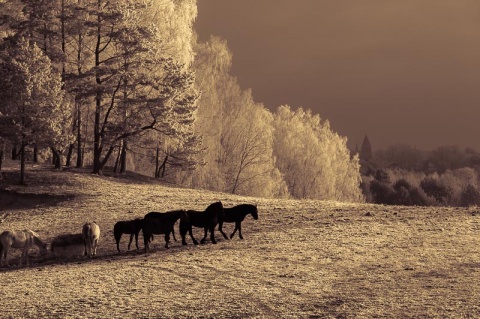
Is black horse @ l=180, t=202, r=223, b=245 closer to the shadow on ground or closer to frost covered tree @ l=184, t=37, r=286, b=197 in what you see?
the shadow on ground

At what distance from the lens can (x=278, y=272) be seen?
16.5 m

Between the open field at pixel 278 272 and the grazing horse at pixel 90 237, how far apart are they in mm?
491

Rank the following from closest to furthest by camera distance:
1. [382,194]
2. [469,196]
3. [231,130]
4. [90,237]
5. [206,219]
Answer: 1. [90,237]
2. [206,219]
3. [231,130]
4. [469,196]
5. [382,194]

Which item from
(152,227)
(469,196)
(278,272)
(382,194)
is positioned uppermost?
(152,227)

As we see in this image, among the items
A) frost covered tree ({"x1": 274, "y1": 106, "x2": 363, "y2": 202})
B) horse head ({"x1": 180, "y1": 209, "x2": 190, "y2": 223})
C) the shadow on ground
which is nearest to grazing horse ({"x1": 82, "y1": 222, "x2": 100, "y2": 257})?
horse head ({"x1": 180, "y1": 209, "x2": 190, "y2": 223})

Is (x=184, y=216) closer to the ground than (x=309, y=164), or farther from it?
closer to the ground

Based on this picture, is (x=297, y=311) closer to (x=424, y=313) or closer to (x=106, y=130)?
(x=424, y=313)

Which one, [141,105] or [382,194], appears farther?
[382,194]

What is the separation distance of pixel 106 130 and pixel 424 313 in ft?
107

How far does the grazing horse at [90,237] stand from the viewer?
66.3 feet

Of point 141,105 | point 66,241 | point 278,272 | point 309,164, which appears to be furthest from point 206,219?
point 309,164

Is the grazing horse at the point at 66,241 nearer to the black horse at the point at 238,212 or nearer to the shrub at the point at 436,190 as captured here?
the black horse at the point at 238,212

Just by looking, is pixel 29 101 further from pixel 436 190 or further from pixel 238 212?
pixel 436 190

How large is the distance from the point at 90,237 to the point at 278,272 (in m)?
7.63
